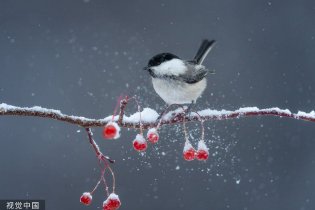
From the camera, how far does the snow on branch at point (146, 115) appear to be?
171 centimetres

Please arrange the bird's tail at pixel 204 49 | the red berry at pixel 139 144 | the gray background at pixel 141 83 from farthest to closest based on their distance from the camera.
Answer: the gray background at pixel 141 83, the bird's tail at pixel 204 49, the red berry at pixel 139 144

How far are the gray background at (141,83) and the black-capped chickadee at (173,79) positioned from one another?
4.85 m

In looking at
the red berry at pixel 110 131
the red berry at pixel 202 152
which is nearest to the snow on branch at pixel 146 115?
the red berry at pixel 110 131

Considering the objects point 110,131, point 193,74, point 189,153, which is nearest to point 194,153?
point 189,153

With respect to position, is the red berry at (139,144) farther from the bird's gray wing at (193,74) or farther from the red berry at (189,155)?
the bird's gray wing at (193,74)

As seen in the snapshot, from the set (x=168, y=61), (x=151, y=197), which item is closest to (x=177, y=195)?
(x=151, y=197)

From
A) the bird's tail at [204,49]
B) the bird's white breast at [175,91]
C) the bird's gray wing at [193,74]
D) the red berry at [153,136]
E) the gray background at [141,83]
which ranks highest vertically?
the gray background at [141,83]

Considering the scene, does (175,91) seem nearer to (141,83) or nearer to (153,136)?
(153,136)

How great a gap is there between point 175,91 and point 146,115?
2.28ft

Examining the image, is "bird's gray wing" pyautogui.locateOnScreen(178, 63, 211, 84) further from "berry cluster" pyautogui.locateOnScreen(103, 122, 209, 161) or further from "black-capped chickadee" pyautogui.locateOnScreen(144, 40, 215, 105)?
"berry cluster" pyautogui.locateOnScreen(103, 122, 209, 161)

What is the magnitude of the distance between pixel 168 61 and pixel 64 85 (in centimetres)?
848

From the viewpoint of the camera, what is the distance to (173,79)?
2650 mm

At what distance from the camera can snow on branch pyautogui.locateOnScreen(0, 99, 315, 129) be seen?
171 centimetres

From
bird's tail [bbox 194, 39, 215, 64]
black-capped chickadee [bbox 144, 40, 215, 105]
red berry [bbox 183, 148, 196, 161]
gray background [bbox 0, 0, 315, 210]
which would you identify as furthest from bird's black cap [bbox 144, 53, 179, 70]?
gray background [bbox 0, 0, 315, 210]
